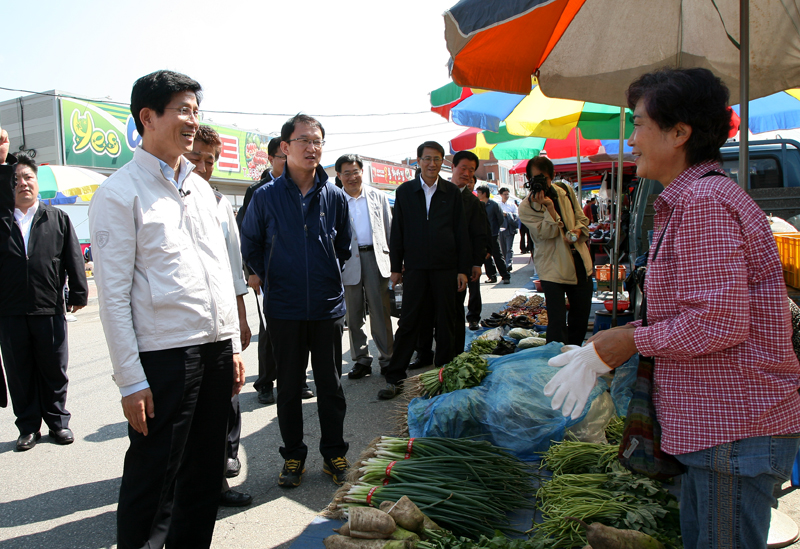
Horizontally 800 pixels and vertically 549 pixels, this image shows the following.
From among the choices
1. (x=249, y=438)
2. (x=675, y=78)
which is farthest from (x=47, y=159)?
(x=675, y=78)

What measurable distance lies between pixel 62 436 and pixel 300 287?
8.18 feet

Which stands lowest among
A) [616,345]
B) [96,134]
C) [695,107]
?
[616,345]

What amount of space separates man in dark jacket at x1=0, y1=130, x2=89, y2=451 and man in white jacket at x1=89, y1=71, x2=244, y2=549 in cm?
254

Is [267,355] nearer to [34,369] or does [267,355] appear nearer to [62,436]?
[62,436]

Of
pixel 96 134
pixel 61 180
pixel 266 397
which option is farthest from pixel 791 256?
pixel 96 134

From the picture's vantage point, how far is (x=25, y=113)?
19172 mm

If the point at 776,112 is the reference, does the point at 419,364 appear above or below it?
below

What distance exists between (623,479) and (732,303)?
61.2 inches

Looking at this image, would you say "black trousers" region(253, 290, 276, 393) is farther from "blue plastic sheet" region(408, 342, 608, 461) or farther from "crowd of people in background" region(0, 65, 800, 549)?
"blue plastic sheet" region(408, 342, 608, 461)

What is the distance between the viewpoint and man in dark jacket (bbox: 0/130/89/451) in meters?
4.04

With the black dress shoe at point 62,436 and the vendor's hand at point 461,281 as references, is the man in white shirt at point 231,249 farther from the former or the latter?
the vendor's hand at point 461,281

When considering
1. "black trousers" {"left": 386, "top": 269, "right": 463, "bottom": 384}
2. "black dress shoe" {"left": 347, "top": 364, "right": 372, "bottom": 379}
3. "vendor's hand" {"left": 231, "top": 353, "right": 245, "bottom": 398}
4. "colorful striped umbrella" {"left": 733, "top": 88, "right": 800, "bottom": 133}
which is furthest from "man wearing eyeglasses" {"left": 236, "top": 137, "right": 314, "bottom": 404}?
"colorful striped umbrella" {"left": 733, "top": 88, "right": 800, "bottom": 133}

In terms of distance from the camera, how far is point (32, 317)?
412 cm

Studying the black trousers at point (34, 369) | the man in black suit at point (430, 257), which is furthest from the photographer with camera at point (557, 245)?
the black trousers at point (34, 369)
